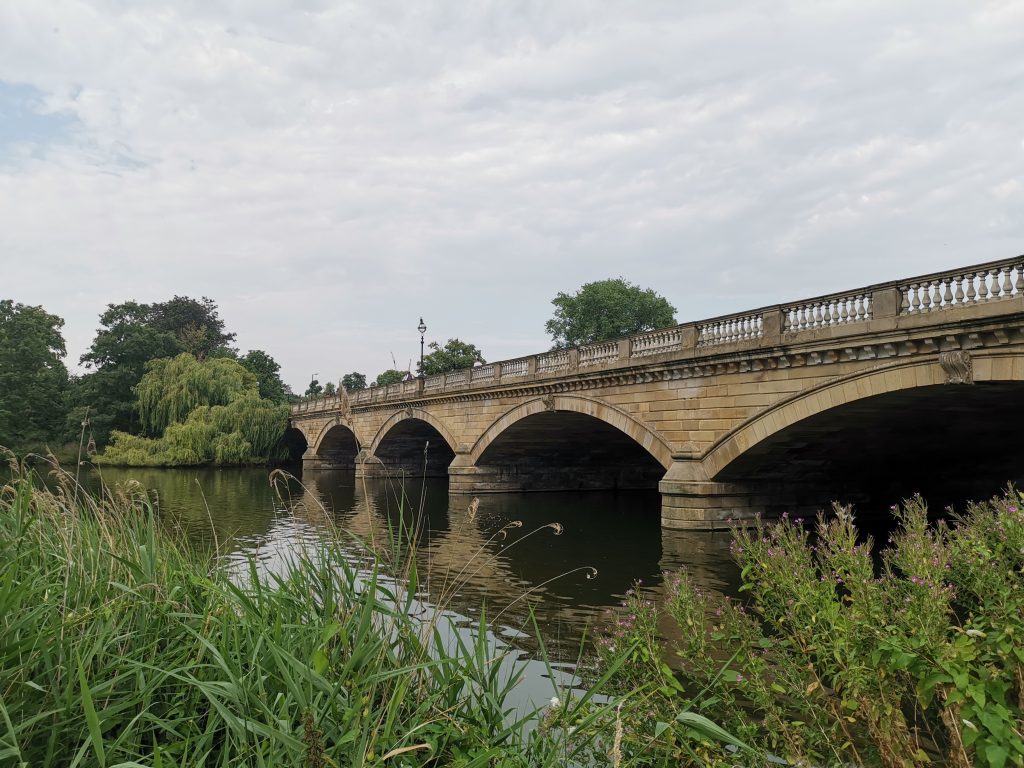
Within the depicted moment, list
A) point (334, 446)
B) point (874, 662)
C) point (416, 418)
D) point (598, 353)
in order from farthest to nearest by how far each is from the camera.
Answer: point (334, 446), point (416, 418), point (598, 353), point (874, 662)

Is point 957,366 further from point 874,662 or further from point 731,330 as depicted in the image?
point 874,662

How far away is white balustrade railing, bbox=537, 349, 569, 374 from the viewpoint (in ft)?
67.0

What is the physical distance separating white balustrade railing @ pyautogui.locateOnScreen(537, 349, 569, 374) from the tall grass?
54.6ft

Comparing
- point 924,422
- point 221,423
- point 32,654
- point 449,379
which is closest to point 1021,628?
point 32,654

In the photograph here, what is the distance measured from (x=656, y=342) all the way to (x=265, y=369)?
61.6 metres

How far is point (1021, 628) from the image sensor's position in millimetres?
3287

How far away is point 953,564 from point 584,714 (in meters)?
2.88

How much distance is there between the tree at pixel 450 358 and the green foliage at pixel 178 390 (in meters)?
13.8

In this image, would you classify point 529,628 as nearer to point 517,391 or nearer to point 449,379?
point 517,391

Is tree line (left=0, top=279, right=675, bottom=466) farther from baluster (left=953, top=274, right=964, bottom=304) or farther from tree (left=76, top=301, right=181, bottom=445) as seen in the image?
baluster (left=953, top=274, right=964, bottom=304)

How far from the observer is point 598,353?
19.0 metres

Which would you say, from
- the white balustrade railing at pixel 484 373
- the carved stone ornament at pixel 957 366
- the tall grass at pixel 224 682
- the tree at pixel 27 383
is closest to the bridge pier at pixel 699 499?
the carved stone ornament at pixel 957 366

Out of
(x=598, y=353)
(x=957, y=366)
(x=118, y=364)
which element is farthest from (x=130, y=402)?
(x=957, y=366)

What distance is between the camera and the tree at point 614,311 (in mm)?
57875
